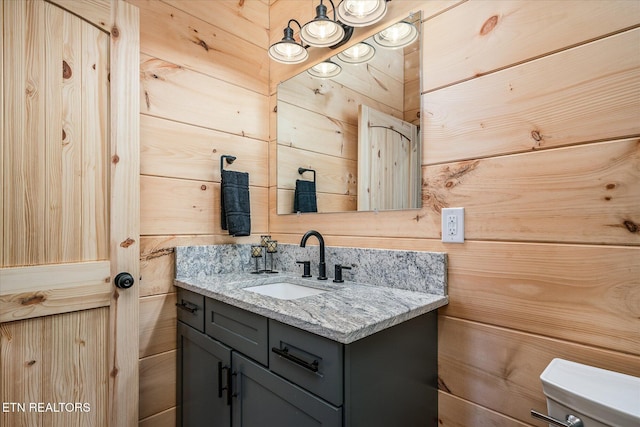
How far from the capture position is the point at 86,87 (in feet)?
3.84

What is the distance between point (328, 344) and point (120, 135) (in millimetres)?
1120

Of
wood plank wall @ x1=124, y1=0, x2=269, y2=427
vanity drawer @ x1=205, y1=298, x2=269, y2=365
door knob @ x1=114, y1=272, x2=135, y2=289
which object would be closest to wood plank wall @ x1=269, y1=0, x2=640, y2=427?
vanity drawer @ x1=205, y1=298, x2=269, y2=365

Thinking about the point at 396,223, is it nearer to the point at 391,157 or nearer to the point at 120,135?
the point at 391,157

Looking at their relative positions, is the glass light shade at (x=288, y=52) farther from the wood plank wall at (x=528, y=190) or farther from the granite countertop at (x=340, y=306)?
the granite countertop at (x=340, y=306)

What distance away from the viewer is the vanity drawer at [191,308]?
1.29 metres

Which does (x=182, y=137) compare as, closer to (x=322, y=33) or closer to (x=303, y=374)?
(x=322, y=33)

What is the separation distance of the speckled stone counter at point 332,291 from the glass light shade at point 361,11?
0.91 metres

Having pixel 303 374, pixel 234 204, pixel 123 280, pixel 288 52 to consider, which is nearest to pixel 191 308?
pixel 123 280

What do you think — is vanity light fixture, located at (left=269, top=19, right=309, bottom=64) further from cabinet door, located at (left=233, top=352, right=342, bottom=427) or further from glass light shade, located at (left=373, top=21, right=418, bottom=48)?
cabinet door, located at (left=233, top=352, right=342, bottom=427)

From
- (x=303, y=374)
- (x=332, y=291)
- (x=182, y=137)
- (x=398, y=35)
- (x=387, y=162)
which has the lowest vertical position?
(x=303, y=374)

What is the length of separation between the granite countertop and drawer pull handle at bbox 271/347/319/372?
90 mm

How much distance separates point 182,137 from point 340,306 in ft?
3.63

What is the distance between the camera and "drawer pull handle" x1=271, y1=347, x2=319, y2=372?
0.81 meters

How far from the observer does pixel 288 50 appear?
1497mm
